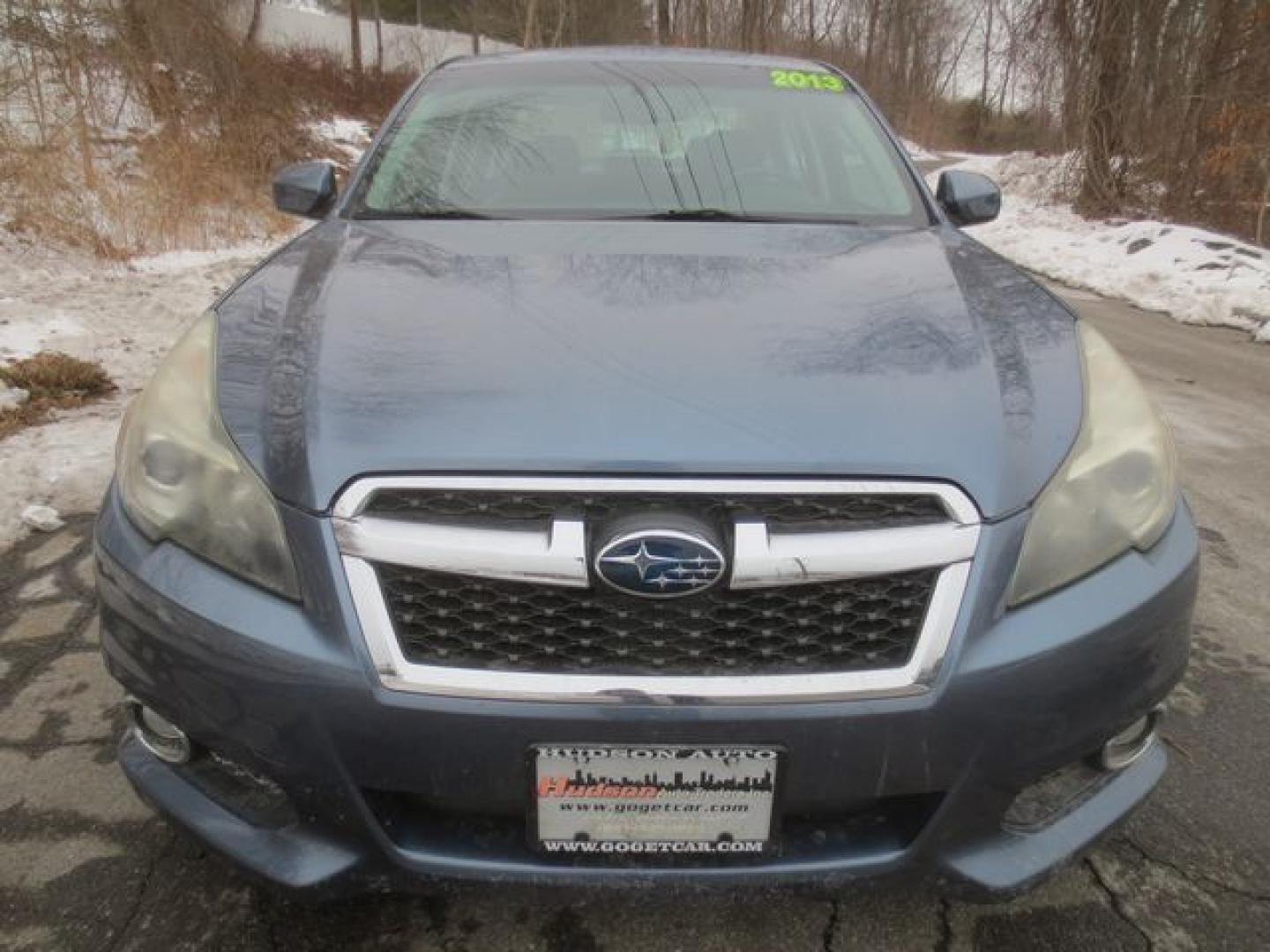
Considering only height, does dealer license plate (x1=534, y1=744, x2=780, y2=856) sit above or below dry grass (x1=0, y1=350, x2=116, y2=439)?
above

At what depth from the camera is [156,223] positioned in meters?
7.69

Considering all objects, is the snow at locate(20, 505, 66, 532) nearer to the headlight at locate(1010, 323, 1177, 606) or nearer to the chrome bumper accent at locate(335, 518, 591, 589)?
the chrome bumper accent at locate(335, 518, 591, 589)

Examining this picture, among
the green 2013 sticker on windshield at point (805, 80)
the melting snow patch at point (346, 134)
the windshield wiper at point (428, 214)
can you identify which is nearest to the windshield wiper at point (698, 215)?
the windshield wiper at point (428, 214)

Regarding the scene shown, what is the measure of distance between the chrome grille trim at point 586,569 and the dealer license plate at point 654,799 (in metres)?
0.08

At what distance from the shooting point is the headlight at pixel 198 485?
1.38 metres

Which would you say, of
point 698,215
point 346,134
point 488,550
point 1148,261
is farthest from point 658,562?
point 346,134

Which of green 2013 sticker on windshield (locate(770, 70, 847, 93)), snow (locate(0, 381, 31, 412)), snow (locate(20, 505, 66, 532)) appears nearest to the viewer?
green 2013 sticker on windshield (locate(770, 70, 847, 93))

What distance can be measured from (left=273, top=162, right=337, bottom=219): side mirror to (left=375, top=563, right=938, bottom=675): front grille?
172cm

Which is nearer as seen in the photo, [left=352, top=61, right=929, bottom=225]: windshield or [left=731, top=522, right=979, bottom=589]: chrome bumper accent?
[left=731, top=522, right=979, bottom=589]: chrome bumper accent

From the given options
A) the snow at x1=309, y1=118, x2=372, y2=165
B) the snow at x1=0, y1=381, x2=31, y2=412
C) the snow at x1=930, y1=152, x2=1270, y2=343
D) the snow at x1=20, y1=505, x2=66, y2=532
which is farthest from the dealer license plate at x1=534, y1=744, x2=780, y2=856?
the snow at x1=309, y1=118, x2=372, y2=165

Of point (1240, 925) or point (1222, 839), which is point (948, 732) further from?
point (1222, 839)

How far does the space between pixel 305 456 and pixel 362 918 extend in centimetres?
85

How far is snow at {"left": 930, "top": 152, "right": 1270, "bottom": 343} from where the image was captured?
7234 mm

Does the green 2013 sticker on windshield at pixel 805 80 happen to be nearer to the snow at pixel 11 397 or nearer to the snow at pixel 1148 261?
the snow at pixel 11 397
